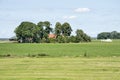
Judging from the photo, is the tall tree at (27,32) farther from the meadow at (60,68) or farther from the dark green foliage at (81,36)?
the meadow at (60,68)

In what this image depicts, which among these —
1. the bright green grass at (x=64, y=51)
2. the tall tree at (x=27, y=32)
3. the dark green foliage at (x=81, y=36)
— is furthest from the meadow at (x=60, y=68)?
the tall tree at (x=27, y=32)

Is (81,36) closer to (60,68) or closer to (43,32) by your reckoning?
(43,32)

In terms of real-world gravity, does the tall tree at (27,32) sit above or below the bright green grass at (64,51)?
above

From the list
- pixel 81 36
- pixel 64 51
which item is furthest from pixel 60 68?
pixel 81 36

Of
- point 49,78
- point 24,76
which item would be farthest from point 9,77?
point 49,78

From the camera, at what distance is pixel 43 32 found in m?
115

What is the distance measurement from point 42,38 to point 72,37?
1083 cm

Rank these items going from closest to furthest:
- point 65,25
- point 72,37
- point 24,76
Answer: point 24,76 → point 72,37 → point 65,25

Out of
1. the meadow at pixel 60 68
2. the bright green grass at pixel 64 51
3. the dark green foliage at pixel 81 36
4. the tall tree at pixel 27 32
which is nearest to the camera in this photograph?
the meadow at pixel 60 68

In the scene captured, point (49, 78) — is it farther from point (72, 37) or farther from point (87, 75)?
point (72, 37)

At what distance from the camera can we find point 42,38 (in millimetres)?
115125

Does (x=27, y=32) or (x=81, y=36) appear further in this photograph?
(x=27, y=32)

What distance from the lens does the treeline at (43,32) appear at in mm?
112562

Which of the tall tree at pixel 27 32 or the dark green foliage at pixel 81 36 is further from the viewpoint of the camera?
the tall tree at pixel 27 32
